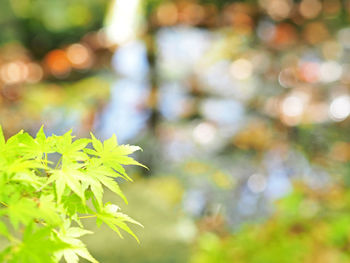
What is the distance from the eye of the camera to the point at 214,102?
457cm

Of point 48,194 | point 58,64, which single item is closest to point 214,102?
point 58,64

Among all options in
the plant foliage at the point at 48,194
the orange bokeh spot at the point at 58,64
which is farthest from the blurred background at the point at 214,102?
the plant foliage at the point at 48,194

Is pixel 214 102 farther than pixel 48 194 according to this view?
Yes

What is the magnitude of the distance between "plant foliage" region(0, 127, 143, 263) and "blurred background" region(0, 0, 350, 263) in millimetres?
2208

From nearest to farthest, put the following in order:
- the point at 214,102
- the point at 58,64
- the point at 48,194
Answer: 1. the point at 48,194
2. the point at 58,64
3. the point at 214,102

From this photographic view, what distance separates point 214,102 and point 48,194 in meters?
3.93

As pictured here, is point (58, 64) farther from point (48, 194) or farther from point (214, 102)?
point (48, 194)

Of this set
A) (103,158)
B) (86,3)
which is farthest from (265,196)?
(103,158)

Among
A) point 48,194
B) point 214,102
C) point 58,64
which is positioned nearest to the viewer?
point 48,194

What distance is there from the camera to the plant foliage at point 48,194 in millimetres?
623

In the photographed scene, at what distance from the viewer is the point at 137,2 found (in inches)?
154

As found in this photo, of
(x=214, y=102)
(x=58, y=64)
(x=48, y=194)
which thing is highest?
(x=214, y=102)

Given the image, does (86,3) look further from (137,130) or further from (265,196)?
(265,196)

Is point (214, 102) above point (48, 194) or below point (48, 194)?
above
